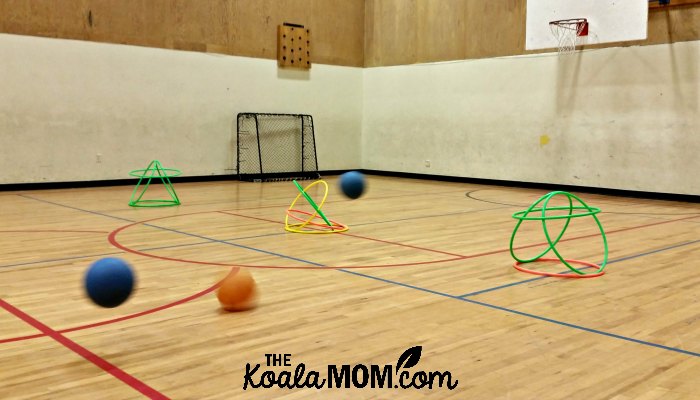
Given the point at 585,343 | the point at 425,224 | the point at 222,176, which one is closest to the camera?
the point at 585,343

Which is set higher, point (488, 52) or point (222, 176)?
point (488, 52)

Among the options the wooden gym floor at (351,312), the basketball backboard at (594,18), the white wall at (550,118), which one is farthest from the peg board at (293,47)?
the wooden gym floor at (351,312)

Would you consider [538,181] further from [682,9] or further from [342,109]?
[342,109]

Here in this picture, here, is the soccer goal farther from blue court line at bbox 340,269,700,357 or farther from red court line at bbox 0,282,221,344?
red court line at bbox 0,282,221,344

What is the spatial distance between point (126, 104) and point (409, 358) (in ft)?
31.6

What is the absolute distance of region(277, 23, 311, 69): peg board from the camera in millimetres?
13359

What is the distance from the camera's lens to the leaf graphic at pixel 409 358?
2984 mm

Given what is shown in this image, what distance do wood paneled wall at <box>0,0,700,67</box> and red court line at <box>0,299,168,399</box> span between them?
7980mm

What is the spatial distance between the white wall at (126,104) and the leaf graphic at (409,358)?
29.9 ft

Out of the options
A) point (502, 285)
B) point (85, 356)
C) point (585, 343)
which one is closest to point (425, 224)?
point (502, 285)

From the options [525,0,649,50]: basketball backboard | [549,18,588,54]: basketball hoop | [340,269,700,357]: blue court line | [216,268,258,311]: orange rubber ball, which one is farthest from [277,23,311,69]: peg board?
[216,268,258,311]: orange rubber ball

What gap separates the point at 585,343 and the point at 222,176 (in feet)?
33.7

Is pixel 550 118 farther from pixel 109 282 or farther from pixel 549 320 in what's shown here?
pixel 109 282

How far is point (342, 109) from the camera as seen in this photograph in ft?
48.0
